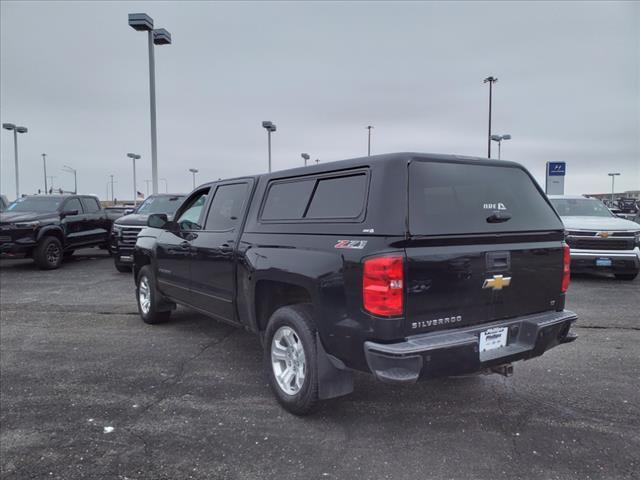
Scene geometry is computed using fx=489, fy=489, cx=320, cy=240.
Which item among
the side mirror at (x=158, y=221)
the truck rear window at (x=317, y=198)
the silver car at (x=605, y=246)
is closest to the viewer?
the truck rear window at (x=317, y=198)

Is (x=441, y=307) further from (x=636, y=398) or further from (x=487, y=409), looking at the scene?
(x=636, y=398)

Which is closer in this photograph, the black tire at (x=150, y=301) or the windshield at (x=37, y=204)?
the black tire at (x=150, y=301)

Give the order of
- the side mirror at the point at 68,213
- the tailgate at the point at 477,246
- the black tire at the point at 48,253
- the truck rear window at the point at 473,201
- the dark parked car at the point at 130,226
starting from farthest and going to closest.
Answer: the side mirror at the point at 68,213
the black tire at the point at 48,253
the dark parked car at the point at 130,226
the truck rear window at the point at 473,201
the tailgate at the point at 477,246

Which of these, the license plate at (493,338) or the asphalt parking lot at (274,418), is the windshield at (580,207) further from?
the license plate at (493,338)

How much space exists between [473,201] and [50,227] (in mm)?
11529

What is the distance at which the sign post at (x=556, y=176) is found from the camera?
2306cm

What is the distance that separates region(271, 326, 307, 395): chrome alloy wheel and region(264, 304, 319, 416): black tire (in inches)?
1.0

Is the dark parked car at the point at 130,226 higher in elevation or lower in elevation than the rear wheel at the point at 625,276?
higher

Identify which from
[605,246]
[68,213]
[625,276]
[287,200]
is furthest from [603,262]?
[68,213]

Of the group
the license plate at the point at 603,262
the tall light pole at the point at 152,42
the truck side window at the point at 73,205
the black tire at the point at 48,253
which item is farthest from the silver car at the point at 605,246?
the tall light pole at the point at 152,42

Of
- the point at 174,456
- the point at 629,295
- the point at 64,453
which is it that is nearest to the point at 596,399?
the point at 174,456

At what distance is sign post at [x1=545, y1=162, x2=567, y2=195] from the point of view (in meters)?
23.1

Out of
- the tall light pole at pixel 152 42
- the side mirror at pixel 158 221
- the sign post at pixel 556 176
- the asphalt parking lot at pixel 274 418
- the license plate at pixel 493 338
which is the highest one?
the tall light pole at pixel 152 42

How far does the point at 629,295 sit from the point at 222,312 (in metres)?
7.25
